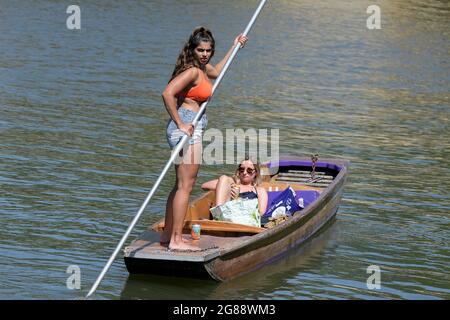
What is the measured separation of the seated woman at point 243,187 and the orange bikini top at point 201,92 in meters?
1.78

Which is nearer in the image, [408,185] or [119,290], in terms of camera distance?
[119,290]

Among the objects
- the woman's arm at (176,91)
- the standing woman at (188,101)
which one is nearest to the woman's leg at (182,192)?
the standing woman at (188,101)

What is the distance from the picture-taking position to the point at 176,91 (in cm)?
910

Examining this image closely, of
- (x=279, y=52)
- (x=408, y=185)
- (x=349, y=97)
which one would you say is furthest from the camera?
(x=279, y=52)

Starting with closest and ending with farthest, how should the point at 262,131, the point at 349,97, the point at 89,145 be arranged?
the point at 89,145 → the point at 262,131 → the point at 349,97

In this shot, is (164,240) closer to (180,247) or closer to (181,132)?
(180,247)

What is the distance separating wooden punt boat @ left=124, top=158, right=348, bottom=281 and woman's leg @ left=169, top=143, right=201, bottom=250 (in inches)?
5.3

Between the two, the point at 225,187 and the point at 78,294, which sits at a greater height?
the point at 225,187

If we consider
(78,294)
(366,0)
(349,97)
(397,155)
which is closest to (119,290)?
(78,294)

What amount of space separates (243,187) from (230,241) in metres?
1.25

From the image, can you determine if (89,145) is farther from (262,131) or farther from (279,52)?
(279,52)

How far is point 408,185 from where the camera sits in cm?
1415

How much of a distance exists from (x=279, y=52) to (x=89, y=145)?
34.9ft

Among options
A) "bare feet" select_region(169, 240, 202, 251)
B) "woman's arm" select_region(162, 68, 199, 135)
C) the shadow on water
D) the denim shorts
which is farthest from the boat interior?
"woman's arm" select_region(162, 68, 199, 135)
